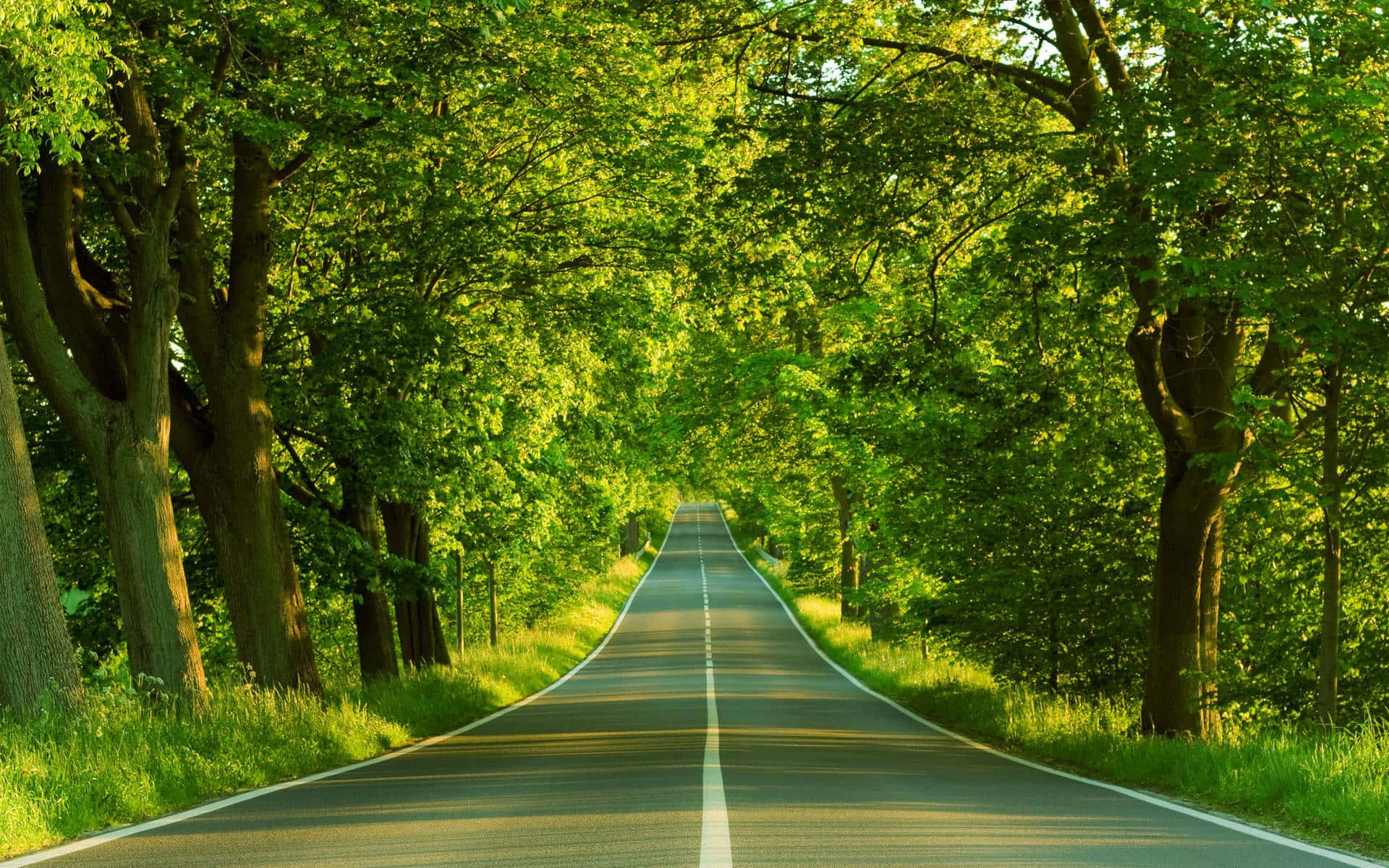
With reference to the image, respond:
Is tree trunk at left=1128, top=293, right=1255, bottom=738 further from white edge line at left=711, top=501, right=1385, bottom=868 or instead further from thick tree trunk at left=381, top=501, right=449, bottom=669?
thick tree trunk at left=381, top=501, right=449, bottom=669

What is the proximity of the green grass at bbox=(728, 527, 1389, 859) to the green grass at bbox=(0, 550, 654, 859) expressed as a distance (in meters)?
6.82

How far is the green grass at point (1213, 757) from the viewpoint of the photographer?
8.33 metres

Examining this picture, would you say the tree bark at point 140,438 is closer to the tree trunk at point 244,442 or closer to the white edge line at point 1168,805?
the tree trunk at point 244,442

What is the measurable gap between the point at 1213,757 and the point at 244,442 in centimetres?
993

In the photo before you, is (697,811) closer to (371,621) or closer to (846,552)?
(371,621)

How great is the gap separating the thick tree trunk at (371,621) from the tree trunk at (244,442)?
4627mm

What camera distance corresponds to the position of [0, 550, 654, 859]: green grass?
8305 mm

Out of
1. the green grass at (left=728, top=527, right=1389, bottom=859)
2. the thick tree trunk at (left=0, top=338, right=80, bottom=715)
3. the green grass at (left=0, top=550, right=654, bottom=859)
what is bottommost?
the green grass at (left=728, top=527, right=1389, bottom=859)

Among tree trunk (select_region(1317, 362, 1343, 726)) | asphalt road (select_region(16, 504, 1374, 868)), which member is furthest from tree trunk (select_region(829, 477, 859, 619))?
tree trunk (select_region(1317, 362, 1343, 726))

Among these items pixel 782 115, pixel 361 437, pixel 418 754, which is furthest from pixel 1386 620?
pixel 361 437

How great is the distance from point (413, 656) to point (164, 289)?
10757 millimetres

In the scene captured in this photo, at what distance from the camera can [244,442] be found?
47.3ft

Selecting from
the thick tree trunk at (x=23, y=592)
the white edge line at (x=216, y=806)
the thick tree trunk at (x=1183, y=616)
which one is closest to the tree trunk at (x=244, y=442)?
the white edge line at (x=216, y=806)

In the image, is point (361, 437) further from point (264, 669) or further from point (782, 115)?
point (782, 115)
